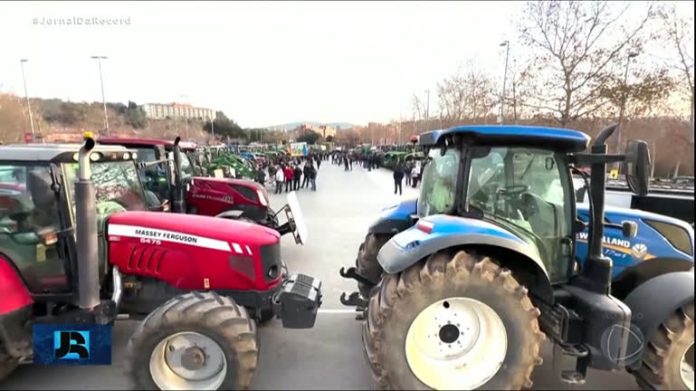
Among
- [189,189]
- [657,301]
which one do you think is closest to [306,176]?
[189,189]

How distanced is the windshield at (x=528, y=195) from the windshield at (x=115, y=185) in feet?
10.7

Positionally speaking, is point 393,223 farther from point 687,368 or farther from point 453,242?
point 687,368

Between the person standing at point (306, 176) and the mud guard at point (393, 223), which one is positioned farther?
the person standing at point (306, 176)

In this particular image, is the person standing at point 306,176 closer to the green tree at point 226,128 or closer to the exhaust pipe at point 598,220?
the exhaust pipe at point 598,220

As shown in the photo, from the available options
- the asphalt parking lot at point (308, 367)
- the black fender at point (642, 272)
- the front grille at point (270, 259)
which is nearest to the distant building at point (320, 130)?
the asphalt parking lot at point (308, 367)

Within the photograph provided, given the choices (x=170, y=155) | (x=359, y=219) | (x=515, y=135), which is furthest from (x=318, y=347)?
(x=359, y=219)

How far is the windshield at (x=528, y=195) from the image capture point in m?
3.20

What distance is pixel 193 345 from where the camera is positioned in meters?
2.94

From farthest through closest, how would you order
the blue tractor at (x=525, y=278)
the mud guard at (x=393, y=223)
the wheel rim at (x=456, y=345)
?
the mud guard at (x=393, y=223), the wheel rim at (x=456, y=345), the blue tractor at (x=525, y=278)

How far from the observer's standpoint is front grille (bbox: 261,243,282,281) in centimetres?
342

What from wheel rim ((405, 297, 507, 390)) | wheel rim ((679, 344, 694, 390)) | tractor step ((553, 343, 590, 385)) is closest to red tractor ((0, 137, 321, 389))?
wheel rim ((405, 297, 507, 390))

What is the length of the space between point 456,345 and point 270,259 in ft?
5.67

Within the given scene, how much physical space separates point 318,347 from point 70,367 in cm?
222

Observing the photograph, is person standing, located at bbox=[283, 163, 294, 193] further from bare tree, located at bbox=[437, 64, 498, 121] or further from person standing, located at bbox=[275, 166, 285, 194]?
Result: bare tree, located at bbox=[437, 64, 498, 121]
